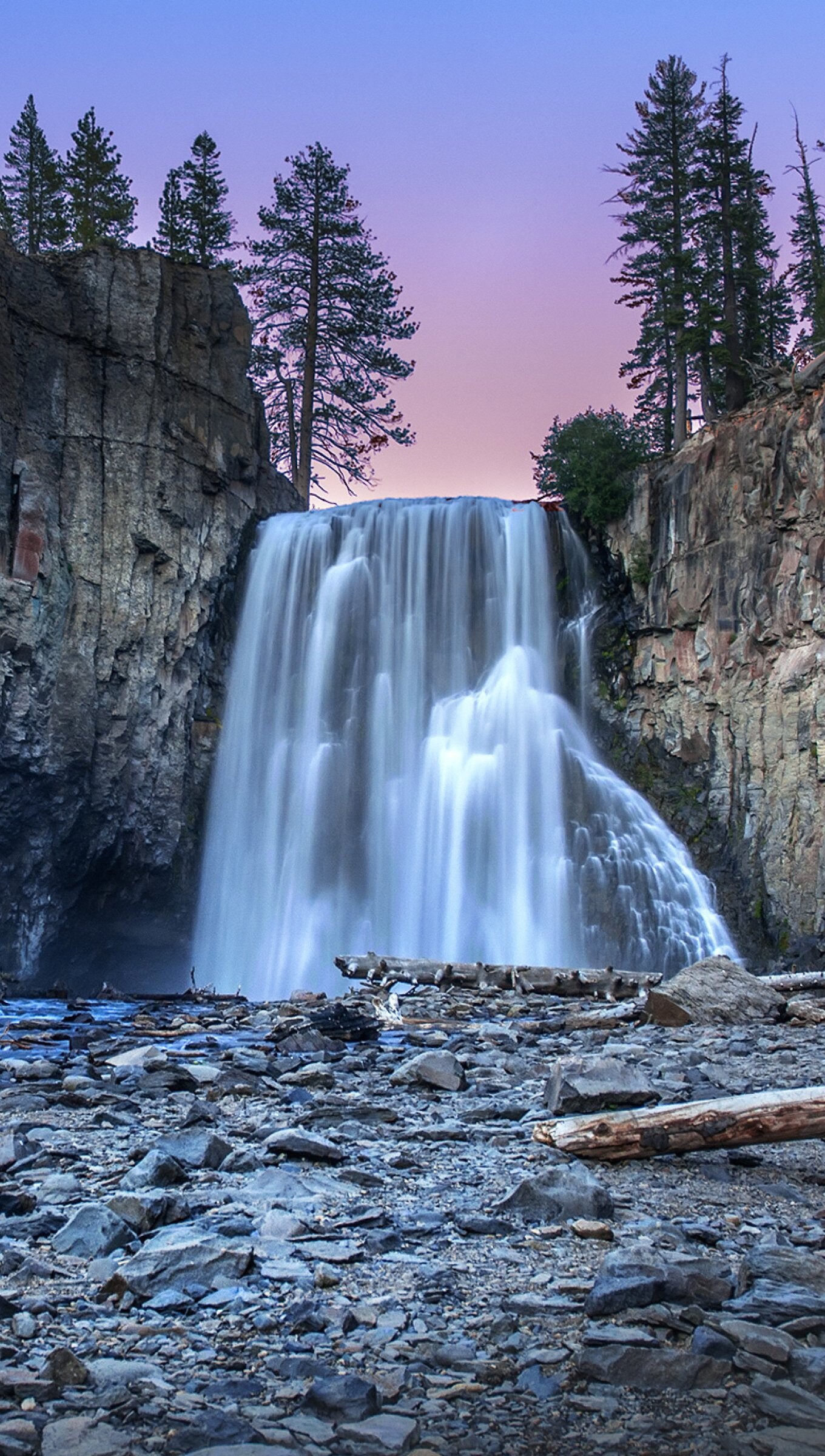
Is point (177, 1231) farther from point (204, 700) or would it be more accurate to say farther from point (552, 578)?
point (552, 578)

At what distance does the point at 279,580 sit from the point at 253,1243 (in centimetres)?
2000

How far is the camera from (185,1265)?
2.97 m

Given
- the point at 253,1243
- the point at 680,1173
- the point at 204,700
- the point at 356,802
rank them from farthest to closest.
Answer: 1. the point at 204,700
2. the point at 356,802
3. the point at 680,1173
4. the point at 253,1243

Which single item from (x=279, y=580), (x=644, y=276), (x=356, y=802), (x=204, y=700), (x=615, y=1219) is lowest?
(x=615, y=1219)

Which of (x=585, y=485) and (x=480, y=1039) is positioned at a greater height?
(x=585, y=485)

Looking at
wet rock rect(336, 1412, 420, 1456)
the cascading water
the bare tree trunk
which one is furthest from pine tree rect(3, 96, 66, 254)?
wet rock rect(336, 1412, 420, 1456)

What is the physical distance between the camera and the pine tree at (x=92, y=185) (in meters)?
28.8

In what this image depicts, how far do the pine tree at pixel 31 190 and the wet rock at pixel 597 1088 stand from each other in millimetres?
33660

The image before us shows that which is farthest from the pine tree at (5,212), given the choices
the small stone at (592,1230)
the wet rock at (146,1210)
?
the small stone at (592,1230)

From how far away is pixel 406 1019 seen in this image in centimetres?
1055

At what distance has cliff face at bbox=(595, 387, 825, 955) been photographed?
59.8 feet

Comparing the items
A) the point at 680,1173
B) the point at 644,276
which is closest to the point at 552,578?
the point at 644,276

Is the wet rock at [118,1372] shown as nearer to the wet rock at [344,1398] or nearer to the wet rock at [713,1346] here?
the wet rock at [344,1398]

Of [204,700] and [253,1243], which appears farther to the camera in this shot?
[204,700]
